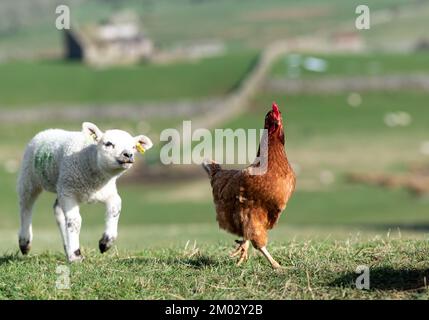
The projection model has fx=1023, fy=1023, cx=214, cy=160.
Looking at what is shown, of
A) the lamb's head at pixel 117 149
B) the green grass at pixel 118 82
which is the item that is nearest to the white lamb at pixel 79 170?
the lamb's head at pixel 117 149

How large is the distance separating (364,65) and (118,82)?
2303cm

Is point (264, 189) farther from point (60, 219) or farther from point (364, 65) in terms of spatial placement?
point (364, 65)

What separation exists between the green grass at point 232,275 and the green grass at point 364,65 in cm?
7457

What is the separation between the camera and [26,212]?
48.5ft

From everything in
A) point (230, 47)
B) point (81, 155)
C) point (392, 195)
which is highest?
point (230, 47)

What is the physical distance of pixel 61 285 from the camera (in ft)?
35.3

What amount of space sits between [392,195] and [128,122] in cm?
3505

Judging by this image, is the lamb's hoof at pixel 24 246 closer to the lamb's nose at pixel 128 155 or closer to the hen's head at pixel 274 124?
the lamb's nose at pixel 128 155

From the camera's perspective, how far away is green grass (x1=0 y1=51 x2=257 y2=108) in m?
89.6

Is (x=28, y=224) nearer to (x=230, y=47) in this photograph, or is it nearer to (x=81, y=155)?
(x=81, y=155)

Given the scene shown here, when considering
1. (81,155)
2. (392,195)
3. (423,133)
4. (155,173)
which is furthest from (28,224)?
(423,133)

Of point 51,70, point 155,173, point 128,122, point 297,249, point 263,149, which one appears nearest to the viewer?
point 263,149

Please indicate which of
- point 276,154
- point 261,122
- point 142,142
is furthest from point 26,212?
point 261,122

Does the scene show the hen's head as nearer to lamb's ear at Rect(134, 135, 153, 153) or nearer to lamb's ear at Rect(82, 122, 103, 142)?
lamb's ear at Rect(134, 135, 153, 153)
